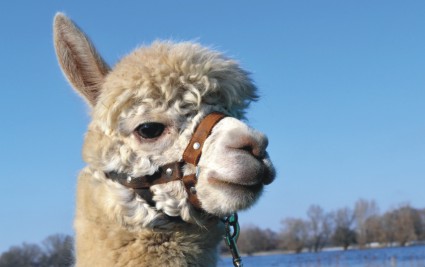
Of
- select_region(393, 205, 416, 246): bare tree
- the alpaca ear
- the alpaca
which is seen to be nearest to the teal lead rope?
the alpaca

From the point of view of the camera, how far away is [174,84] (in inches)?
131

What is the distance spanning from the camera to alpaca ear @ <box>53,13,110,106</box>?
3566 millimetres

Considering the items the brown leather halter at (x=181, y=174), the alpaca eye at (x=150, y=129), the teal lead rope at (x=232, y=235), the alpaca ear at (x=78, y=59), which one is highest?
the alpaca ear at (x=78, y=59)

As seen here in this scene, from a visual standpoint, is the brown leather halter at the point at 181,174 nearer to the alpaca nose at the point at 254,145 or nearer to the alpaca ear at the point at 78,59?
the alpaca nose at the point at 254,145

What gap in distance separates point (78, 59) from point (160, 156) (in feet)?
2.50

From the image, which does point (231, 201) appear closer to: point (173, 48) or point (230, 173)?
point (230, 173)

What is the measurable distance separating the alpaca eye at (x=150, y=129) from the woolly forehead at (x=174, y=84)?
0.09 m

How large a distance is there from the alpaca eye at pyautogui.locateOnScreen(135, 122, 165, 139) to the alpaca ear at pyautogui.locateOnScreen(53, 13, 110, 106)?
47 centimetres

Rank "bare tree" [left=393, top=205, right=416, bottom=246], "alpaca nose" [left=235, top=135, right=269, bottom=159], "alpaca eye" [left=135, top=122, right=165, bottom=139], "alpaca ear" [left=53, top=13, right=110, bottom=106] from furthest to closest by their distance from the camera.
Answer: "bare tree" [left=393, top=205, right=416, bottom=246], "alpaca ear" [left=53, top=13, right=110, bottom=106], "alpaca eye" [left=135, top=122, right=165, bottom=139], "alpaca nose" [left=235, top=135, right=269, bottom=159]

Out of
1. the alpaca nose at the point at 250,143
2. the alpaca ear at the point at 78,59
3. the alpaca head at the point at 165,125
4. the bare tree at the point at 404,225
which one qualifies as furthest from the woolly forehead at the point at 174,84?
the bare tree at the point at 404,225

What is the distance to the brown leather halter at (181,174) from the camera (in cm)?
316

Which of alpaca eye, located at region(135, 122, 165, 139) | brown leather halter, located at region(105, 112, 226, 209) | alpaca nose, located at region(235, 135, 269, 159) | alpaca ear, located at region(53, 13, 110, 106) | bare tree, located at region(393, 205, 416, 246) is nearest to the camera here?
alpaca nose, located at region(235, 135, 269, 159)

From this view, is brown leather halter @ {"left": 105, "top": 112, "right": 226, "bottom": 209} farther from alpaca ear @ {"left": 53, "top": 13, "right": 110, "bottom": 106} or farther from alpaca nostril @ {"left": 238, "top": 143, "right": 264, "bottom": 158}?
alpaca ear @ {"left": 53, "top": 13, "right": 110, "bottom": 106}

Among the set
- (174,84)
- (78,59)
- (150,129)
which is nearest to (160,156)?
(150,129)
